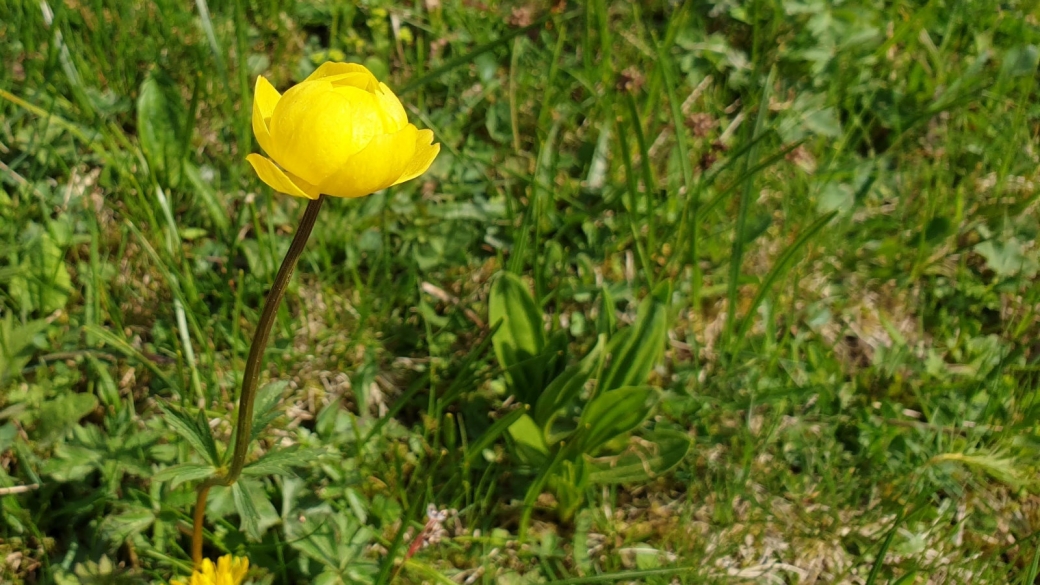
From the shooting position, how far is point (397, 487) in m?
1.99

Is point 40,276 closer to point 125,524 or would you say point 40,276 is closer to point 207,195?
point 207,195

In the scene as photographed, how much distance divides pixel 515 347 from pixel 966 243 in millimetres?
1577

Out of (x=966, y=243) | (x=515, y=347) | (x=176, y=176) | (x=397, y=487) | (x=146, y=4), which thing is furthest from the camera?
(x=966, y=243)

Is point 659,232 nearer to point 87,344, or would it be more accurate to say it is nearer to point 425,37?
point 425,37

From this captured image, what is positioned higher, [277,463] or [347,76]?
[347,76]

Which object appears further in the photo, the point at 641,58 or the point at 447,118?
the point at 641,58

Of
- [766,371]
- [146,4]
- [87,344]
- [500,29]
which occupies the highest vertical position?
[146,4]

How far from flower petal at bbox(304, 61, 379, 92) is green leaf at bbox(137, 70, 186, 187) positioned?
45.9 inches

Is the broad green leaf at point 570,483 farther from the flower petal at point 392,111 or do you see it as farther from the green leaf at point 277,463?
the flower petal at point 392,111

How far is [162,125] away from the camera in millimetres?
2438

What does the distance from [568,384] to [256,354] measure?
2.90 feet

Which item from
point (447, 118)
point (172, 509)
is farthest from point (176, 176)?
point (172, 509)

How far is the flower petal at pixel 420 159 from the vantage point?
1.25 m

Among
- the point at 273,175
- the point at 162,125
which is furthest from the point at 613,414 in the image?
the point at 162,125
